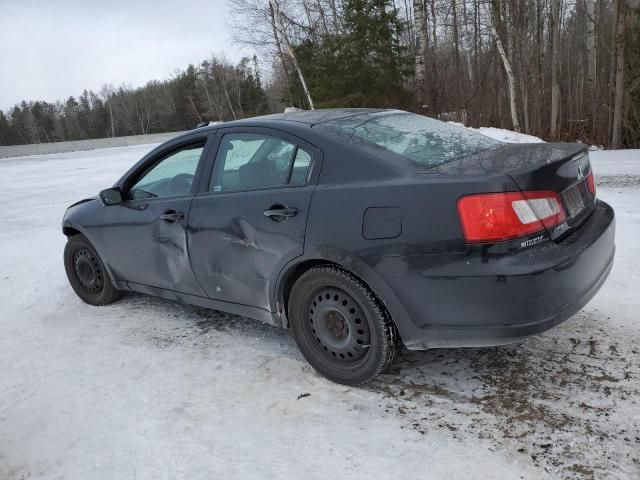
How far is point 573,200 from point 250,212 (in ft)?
5.82

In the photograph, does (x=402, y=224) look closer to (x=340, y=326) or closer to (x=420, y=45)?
(x=340, y=326)

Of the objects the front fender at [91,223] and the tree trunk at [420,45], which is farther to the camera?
the tree trunk at [420,45]

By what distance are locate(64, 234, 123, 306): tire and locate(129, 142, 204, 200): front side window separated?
818 millimetres

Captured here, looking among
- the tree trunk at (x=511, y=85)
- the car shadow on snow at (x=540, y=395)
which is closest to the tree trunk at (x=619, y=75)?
the tree trunk at (x=511, y=85)

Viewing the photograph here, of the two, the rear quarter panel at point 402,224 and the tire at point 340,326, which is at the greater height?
the rear quarter panel at point 402,224

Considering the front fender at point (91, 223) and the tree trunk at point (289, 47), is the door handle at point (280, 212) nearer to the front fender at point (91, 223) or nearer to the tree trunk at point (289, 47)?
the front fender at point (91, 223)

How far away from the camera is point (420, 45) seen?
19.3m

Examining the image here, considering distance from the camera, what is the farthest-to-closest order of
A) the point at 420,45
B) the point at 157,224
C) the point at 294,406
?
1. the point at 420,45
2. the point at 157,224
3. the point at 294,406

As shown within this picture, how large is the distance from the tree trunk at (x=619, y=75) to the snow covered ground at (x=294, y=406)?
10.9 meters

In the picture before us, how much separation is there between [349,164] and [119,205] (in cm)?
218

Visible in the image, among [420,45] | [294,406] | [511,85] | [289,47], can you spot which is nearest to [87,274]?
[294,406]

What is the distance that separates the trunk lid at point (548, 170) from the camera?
239 centimetres

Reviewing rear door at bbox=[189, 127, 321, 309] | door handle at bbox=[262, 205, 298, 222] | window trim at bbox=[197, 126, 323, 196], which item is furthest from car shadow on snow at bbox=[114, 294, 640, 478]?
window trim at bbox=[197, 126, 323, 196]

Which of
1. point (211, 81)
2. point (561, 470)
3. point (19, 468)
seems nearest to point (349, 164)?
point (561, 470)
